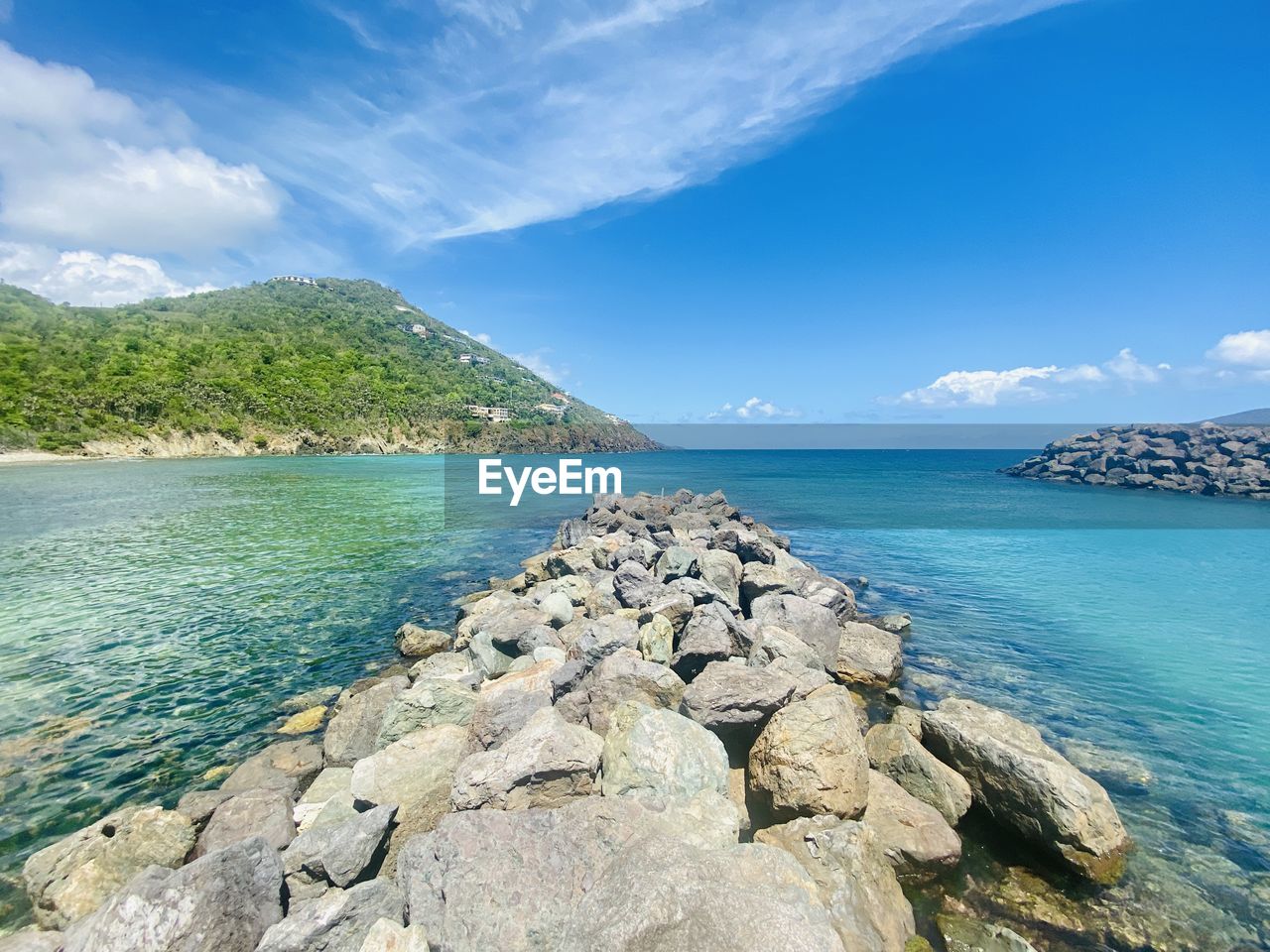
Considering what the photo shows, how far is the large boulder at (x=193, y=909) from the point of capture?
3.65 m

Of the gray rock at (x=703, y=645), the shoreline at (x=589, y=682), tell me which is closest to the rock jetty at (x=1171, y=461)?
the shoreline at (x=589, y=682)

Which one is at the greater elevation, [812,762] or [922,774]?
[812,762]

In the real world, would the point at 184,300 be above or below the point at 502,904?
above

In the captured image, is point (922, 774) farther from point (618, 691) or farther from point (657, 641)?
point (657, 641)

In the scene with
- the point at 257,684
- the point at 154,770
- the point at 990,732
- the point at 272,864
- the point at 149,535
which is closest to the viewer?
the point at 272,864

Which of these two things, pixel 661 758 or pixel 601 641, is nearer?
pixel 661 758

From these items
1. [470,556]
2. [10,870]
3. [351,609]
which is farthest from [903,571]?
[10,870]

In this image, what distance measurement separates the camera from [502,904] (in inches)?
153

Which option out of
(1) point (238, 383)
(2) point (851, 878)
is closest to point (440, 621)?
(2) point (851, 878)

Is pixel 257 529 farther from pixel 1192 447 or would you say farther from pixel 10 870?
pixel 1192 447

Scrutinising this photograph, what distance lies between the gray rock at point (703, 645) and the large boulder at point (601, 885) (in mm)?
4117

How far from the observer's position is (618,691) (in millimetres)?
7387

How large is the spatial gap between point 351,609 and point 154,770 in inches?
287

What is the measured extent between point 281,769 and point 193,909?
433 cm
